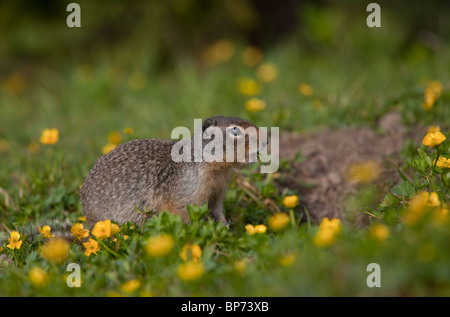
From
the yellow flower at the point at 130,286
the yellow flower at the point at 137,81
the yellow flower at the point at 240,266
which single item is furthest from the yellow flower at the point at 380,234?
the yellow flower at the point at 137,81

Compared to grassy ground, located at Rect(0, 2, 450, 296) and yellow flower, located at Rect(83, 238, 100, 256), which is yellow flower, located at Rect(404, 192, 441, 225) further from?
yellow flower, located at Rect(83, 238, 100, 256)

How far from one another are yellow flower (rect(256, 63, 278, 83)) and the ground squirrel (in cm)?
308

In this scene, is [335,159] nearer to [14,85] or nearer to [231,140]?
[231,140]

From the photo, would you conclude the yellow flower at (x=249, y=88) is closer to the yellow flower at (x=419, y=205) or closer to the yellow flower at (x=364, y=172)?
the yellow flower at (x=364, y=172)

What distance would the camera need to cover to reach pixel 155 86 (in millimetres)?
7406

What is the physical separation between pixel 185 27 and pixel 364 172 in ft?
14.8

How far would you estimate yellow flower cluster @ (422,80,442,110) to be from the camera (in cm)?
480

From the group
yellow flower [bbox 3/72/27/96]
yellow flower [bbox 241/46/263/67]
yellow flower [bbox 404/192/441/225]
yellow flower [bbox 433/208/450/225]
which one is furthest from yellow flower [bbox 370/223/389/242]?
yellow flower [bbox 3/72/27/96]

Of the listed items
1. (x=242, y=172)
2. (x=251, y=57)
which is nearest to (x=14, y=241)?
(x=242, y=172)

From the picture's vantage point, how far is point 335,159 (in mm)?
4879

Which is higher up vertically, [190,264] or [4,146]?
[4,146]

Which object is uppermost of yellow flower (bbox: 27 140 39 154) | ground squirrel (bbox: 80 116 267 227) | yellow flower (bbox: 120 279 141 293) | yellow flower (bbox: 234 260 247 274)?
yellow flower (bbox: 27 140 39 154)

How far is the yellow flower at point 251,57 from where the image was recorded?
7.63m

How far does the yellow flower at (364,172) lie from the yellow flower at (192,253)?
6.24 feet
